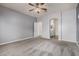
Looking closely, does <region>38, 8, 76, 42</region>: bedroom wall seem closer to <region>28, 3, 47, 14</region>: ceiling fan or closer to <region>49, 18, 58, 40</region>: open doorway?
<region>49, 18, 58, 40</region>: open doorway

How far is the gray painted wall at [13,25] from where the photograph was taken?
11.4 feet

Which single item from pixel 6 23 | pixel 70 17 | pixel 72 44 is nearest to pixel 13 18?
pixel 6 23

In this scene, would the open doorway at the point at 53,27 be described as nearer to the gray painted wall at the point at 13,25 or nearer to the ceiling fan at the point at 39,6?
the ceiling fan at the point at 39,6

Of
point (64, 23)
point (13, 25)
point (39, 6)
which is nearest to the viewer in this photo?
point (39, 6)

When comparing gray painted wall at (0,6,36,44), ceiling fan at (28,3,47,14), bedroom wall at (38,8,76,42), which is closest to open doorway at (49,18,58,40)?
bedroom wall at (38,8,76,42)

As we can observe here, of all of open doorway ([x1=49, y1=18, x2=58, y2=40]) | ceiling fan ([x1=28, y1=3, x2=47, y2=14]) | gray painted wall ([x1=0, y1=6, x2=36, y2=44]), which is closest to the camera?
ceiling fan ([x1=28, y1=3, x2=47, y2=14])

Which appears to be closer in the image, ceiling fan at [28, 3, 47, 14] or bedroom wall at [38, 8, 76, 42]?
ceiling fan at [28, 3, 47, 14]

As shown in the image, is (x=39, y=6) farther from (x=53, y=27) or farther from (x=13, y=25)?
(x=13, y=25)

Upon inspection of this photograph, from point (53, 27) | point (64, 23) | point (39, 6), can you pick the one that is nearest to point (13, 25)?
point (39, 6)

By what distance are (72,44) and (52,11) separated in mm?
1651

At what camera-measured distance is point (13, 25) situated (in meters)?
3.96

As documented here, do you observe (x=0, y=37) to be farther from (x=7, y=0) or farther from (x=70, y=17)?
(x=70, y=17)

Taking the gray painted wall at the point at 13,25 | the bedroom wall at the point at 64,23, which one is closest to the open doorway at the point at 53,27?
the bedroom wall at the point at 64,23

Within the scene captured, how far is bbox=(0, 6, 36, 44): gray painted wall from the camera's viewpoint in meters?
3.48
